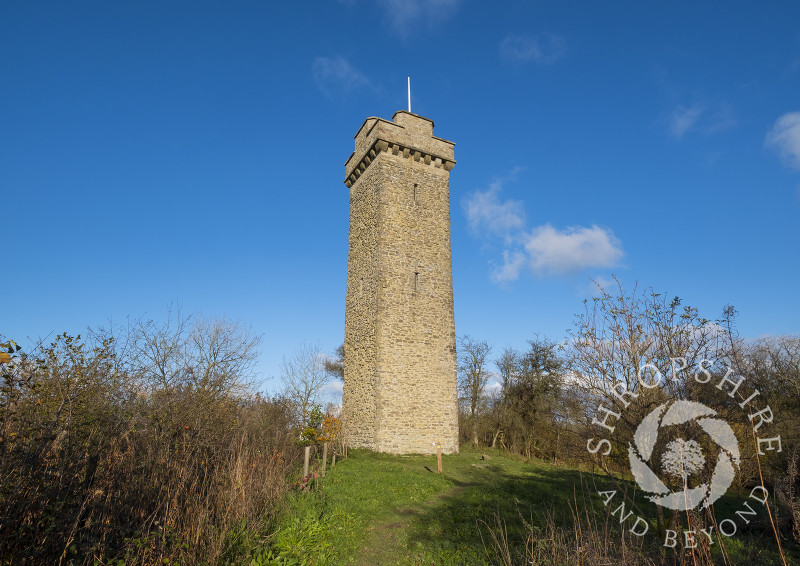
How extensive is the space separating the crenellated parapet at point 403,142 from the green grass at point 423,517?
12119 millimetres

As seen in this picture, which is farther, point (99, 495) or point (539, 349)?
point (539, 349)

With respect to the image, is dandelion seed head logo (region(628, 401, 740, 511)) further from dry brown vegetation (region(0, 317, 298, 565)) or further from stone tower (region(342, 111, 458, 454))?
stone tower (region(342, 111, 458, 454))

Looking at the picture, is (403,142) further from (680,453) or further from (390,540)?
(680,453)

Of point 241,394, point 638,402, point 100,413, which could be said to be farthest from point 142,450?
point 241,394

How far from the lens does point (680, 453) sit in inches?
205

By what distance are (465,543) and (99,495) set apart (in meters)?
4.87

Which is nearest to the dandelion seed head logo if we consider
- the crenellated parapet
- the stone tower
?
the stone tower

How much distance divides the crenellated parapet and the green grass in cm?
1212

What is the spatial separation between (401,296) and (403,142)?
21.3 ft

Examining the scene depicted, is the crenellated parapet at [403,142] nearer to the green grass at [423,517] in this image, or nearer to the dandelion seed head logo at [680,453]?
the green grass at [423,517]

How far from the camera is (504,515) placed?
25.0ft

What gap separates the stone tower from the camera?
15.4 m

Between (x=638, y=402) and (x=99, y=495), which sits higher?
(x=638, y=402)

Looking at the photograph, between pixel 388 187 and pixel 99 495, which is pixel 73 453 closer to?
pixel 99 495
